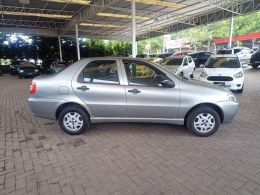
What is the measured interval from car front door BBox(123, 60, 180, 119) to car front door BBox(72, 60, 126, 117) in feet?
0.55

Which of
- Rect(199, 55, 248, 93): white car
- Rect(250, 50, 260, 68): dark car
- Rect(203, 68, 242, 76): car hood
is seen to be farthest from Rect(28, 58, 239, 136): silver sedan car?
Rect(250, 50, 260, 68): dark car

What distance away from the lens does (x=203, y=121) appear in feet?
12.2

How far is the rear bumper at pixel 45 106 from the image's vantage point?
3752 millimetres

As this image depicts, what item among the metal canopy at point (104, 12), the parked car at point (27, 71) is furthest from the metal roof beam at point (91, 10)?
the parked car at point (27, 71)

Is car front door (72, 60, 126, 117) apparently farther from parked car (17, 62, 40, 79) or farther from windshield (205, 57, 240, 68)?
parked car (17, 62, 40, 79)

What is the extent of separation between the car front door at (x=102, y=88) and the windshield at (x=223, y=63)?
18.8 ft

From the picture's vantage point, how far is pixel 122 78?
3664mm

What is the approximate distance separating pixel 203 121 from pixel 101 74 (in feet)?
7.44

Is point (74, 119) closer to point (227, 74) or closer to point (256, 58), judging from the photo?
point (227, 74)

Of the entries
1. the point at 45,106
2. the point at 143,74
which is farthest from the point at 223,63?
the point at 45,106

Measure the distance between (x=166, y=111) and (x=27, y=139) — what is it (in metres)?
2.91

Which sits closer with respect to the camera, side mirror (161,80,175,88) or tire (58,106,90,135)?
side mirror (161,80,175,88)

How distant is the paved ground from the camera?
2404mm

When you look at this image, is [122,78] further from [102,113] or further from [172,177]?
[172,177]
